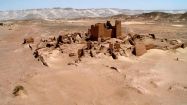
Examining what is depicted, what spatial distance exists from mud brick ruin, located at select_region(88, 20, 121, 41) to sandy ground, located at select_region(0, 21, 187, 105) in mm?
2527

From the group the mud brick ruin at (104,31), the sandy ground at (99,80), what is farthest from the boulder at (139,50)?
the mud brick ruin at (104,31)

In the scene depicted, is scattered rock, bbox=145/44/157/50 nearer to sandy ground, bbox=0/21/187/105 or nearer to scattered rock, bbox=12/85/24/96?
sandy ground, bbox=0/21/187/105

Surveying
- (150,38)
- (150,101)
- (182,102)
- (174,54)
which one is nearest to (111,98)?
(150,101)

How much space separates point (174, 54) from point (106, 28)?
4168mm

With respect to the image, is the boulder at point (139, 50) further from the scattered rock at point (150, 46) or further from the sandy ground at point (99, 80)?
the scattered rock at point (150, 46)

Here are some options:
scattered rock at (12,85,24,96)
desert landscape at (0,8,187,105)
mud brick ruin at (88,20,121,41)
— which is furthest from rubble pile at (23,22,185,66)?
scattered rock at (12,85,24,96)

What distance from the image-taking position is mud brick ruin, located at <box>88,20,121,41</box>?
59.7 feet

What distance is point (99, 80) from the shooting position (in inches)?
508

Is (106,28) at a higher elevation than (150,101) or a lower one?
higher

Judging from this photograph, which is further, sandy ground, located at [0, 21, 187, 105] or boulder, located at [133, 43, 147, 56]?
boulder, located at [133, 43, 147, 56]

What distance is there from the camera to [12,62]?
17.1m

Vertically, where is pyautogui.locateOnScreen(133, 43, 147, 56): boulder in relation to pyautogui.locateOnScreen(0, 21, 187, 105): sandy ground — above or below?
above

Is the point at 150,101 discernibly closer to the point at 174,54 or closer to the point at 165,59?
the point at 165,59

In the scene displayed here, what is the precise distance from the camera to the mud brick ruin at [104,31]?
59.7 ft
